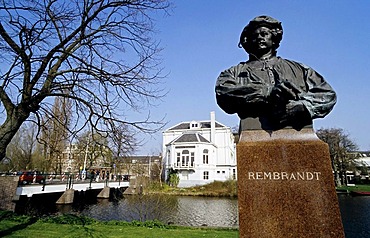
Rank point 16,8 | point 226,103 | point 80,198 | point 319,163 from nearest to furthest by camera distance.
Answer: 1. point 319,163
2. point 226,103
3. point 16,8
4. point 80,198

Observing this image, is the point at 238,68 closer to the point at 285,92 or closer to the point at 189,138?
the point at 285,92

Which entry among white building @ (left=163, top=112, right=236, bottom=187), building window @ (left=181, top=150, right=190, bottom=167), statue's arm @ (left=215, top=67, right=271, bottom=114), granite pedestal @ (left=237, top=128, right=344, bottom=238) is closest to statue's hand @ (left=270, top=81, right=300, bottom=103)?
statue's arm @ (left=215, top=67, right=271, bottom=114)

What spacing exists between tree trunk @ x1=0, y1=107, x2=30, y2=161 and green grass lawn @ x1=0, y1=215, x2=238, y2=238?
326 cm

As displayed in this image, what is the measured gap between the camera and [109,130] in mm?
7945

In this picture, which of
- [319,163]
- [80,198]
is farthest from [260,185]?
[80,198]

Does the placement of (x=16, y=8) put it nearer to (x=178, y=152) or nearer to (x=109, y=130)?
(x=109, y=130)

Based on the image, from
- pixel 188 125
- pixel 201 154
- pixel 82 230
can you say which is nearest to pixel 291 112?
pixel 82 230

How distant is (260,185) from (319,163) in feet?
2.30

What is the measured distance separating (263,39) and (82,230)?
30.4 ft

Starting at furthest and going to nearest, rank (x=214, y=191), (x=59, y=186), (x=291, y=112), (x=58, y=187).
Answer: (x=214, y=191)
(x=59, y=186)
(x=58, y=187)
(x=291, y=112)

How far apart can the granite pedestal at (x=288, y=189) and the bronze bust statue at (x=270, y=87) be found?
10.6 inches

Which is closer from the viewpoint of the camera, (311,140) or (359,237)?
(311,140)

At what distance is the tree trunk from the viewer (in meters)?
6.84

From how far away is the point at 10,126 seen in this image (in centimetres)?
696
